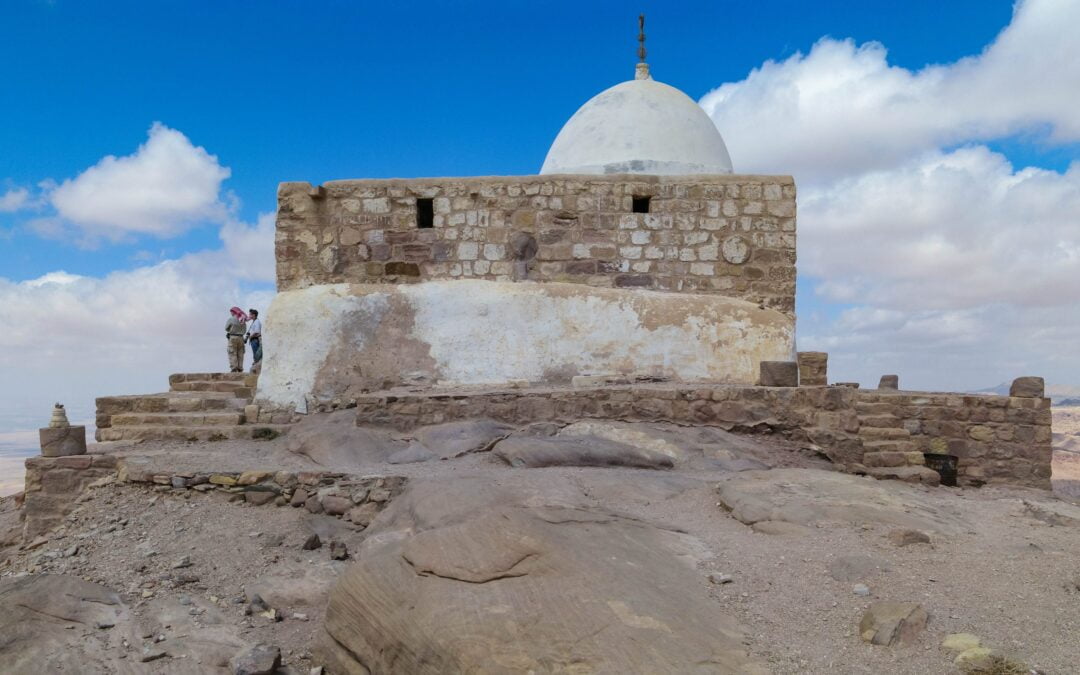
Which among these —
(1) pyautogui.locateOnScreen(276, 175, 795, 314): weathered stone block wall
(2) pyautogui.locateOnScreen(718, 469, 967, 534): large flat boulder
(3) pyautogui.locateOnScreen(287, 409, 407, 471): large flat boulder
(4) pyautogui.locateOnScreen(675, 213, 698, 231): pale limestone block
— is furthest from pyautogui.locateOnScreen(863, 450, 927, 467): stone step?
(3) pyautogui.locateOnScreen(287, 409, 407, 471): large flat boulder

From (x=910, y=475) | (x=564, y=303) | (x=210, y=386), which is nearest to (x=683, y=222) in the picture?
(x=564, y=303)

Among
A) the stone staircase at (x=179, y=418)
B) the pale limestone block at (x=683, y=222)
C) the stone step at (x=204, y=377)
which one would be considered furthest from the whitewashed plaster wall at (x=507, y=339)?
the stone step at (x=204, y=377)

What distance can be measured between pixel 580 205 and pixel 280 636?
5596 millimetres

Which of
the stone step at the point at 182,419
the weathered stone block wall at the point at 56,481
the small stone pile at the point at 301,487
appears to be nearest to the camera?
the small stone pile at the point at 301,487

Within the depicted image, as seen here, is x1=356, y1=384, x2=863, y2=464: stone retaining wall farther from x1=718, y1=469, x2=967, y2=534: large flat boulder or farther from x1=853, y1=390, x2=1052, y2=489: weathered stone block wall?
x1=853, y1=390, x2=1052, y2=489: weathered stone block wall

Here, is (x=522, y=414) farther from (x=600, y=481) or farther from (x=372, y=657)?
(x=372, y=657)

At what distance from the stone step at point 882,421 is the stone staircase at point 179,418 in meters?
6.51

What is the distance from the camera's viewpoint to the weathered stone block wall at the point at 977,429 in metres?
8.85

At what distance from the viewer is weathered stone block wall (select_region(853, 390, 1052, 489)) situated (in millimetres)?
8852

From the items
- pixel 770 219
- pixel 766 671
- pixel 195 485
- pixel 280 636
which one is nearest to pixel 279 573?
pixel 280 636

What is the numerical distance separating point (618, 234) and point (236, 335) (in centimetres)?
670

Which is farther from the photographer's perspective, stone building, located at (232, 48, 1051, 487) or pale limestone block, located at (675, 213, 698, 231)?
pale limestone block, located at (675, 213, 698, 231)

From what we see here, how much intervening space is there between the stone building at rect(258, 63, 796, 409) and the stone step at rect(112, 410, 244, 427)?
41cm

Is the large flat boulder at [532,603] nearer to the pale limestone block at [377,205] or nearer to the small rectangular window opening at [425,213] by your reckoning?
the small rectangular window opening at [425,213]
